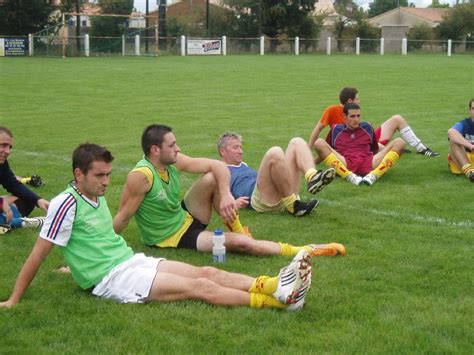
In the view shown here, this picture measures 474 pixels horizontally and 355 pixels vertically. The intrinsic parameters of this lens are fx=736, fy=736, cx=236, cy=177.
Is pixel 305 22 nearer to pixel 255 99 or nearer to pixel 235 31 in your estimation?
pixel 235 31

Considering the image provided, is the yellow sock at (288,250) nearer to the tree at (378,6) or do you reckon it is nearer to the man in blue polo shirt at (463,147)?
the man in blue polo shirt at (463,147)

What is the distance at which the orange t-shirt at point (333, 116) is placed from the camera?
39.0 ft

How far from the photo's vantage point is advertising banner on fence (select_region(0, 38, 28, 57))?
48500 millimetres

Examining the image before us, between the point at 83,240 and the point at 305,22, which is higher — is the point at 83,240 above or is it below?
below

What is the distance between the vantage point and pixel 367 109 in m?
19.7

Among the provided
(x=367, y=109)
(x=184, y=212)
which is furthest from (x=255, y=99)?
(x=184, y=212)

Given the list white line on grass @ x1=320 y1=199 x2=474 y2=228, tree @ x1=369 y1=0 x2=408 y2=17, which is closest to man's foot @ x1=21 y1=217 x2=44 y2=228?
white line on grass @ x1=320 y1=199 x2=474 y2=228

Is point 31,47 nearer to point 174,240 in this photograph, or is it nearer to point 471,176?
point 471,176

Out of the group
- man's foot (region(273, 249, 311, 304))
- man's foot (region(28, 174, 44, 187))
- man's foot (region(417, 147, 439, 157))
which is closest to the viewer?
man's foot (region(273, 249, 311, 304))

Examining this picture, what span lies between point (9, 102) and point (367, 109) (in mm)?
9897

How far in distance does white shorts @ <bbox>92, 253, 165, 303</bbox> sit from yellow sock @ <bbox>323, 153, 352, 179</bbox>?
550 cm

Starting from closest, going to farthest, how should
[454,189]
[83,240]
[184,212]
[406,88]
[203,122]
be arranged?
1. [83,240]
2. [184,212]
3. [454,189]
4. [203,122]
5. [406,88]

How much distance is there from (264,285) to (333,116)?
22.6ft

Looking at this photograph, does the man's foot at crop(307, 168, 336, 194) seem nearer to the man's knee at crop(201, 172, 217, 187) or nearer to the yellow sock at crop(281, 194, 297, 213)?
the yellow sock at crop(281, 194, 297, 213)
